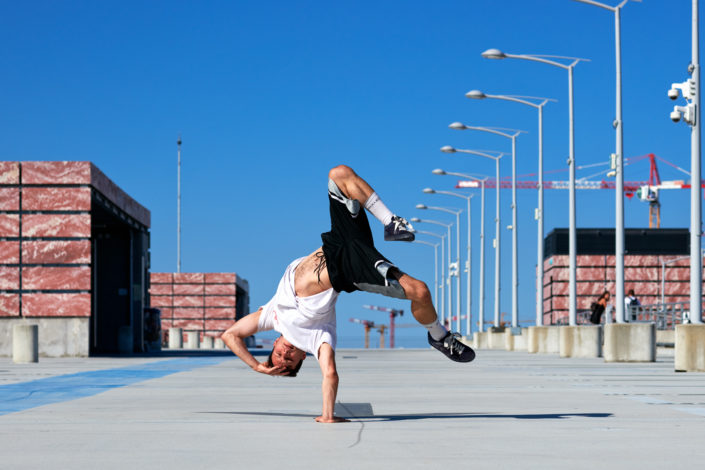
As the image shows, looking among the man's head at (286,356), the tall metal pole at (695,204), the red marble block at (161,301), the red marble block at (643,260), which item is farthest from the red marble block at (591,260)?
the man's head at (286,356)

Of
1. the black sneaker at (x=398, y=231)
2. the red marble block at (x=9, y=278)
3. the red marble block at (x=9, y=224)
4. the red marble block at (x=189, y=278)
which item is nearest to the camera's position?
the black sneaker at (x=398, y=231)

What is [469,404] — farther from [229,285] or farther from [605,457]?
[229,285]

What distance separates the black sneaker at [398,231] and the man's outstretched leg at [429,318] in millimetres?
319

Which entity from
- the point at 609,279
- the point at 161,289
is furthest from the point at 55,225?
the point at 609,279

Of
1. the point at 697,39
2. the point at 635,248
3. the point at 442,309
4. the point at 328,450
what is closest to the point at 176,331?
the point at 442,309

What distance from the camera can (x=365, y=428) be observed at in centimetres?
899

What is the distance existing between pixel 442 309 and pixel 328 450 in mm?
88830

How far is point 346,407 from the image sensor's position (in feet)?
37.2

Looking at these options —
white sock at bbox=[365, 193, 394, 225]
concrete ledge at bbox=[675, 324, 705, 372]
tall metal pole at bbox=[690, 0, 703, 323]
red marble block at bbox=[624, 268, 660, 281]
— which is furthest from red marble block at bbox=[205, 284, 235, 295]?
white sock at bbox=[365, 193, 394, 225]

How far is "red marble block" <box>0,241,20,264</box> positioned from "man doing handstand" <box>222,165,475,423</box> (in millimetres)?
25318

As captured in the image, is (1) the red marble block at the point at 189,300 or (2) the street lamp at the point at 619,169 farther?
(1) the red marble block at the point at 189,300

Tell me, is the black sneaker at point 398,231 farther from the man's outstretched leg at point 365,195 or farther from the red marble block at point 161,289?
the red marble block at point 161,289

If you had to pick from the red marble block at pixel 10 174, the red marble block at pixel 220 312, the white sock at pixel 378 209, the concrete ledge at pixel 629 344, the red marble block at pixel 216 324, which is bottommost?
the red marble block at pixel 216 324

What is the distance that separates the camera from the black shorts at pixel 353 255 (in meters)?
8.68
